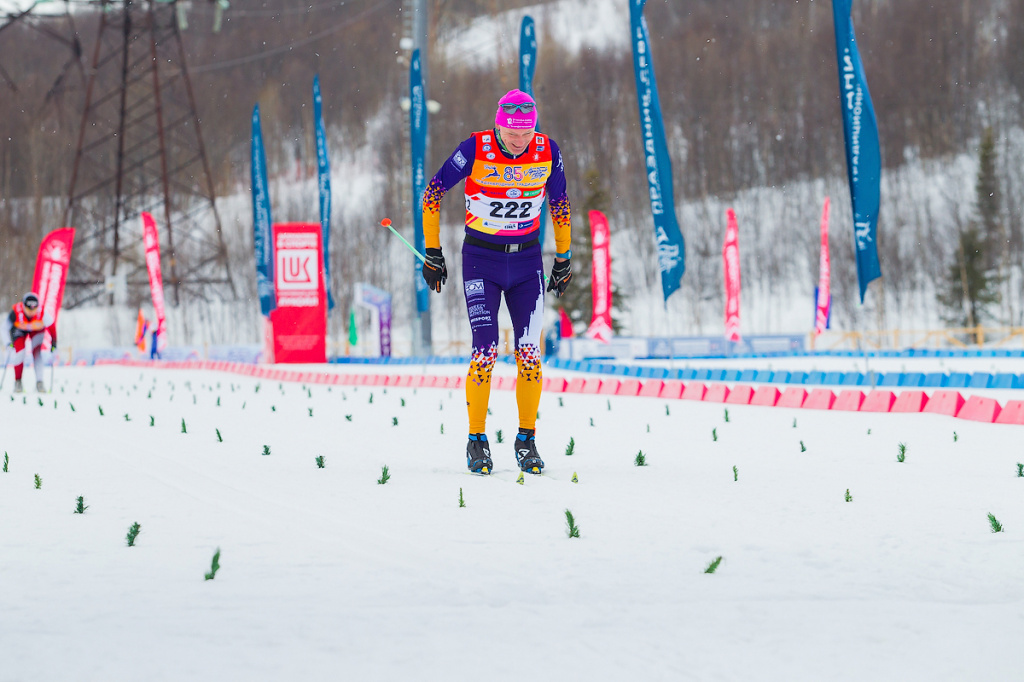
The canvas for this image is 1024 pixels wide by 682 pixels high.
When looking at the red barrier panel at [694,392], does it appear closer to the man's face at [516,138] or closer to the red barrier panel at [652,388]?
the red barrier panel at [652,388]

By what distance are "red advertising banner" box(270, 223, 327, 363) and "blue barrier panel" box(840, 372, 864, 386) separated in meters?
12.1

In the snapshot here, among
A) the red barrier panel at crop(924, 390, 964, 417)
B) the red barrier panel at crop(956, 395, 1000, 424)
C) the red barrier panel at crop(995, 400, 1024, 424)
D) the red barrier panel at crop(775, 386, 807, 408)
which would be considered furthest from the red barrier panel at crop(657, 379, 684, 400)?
the red barrier panel at crop(995, 400, 1024, 424)

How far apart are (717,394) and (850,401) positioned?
1972mm

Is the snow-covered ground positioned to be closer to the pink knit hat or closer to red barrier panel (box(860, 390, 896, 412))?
the pink knit hat

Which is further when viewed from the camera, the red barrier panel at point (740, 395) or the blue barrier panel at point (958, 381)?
the blue barrier panel at point (958, 381)

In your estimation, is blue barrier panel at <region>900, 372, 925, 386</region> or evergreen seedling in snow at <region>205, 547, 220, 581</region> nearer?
evergreen seedling in snow at <region>205, 547, 220, 581</region>

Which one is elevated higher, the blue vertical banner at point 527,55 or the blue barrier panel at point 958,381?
the blue vertical banner at point 527,55

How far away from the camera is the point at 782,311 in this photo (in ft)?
170

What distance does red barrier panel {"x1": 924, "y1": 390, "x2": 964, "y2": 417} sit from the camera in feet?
28.0

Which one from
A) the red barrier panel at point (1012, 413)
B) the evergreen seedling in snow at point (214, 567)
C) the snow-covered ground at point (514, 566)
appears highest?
the red barrier panel at point (1012, 413)

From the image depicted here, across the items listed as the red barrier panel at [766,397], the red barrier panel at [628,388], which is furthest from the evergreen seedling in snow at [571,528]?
the red barrier panel at [628,388]

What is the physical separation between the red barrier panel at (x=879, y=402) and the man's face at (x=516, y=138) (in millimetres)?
5014

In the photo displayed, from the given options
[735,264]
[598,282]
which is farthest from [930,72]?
[598,282]

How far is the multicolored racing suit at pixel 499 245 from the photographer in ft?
19.3
